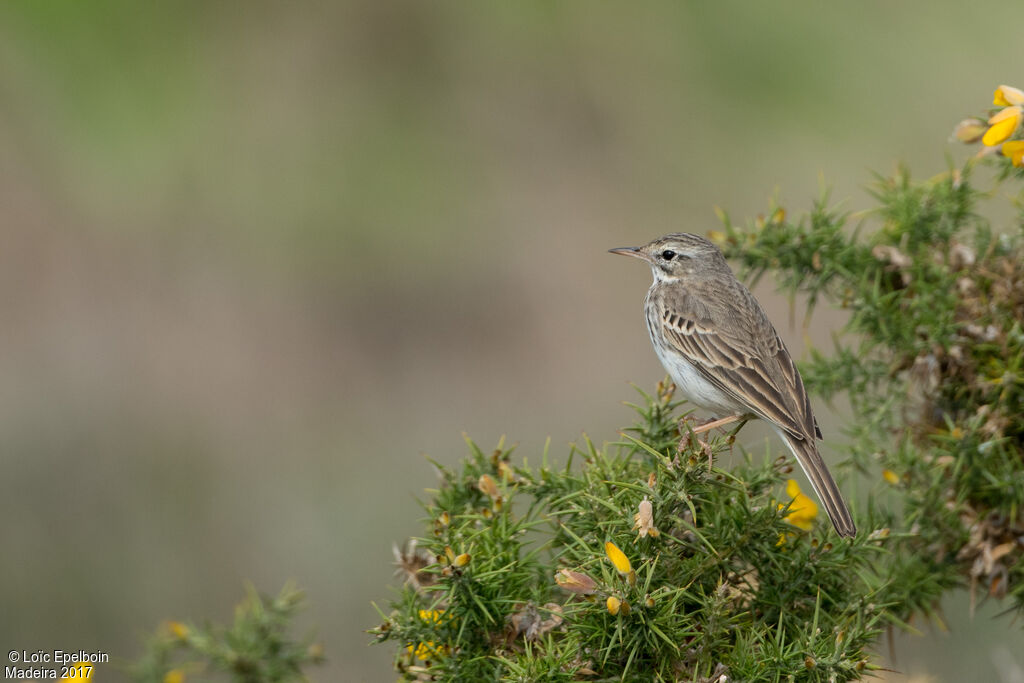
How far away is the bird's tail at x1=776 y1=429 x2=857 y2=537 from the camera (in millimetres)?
2920

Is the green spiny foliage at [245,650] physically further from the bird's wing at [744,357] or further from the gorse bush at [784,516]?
the bird's wing at [744,357]

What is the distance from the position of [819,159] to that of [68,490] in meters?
5.90

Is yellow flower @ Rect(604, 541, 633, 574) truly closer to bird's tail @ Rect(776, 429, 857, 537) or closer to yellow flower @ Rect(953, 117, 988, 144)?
bird's tail @ Rect(776, 429, 857, 537)

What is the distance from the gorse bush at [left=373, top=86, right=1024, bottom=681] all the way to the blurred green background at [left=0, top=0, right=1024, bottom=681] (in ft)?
12.1

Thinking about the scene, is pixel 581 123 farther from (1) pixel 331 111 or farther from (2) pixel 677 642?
(2) pixel 677 642

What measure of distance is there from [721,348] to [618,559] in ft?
6.39

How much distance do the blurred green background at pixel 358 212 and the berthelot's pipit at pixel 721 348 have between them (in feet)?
9.38

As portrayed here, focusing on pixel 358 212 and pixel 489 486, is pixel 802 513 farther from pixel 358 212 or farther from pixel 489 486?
pixel 358 212

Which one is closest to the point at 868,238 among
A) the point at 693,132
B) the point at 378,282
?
the point at 693,132

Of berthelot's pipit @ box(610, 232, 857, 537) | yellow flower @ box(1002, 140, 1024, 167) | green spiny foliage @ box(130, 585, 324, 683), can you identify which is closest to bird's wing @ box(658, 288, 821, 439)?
berthelot's pipit @ box(610, 232, 857, 537)

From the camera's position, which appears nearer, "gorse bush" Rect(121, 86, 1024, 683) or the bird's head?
"gorse bush" Rect(121, 86, 1024, 683)

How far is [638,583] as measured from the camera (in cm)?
237

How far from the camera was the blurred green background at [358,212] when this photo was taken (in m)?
7.52

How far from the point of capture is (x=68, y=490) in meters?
7.20
